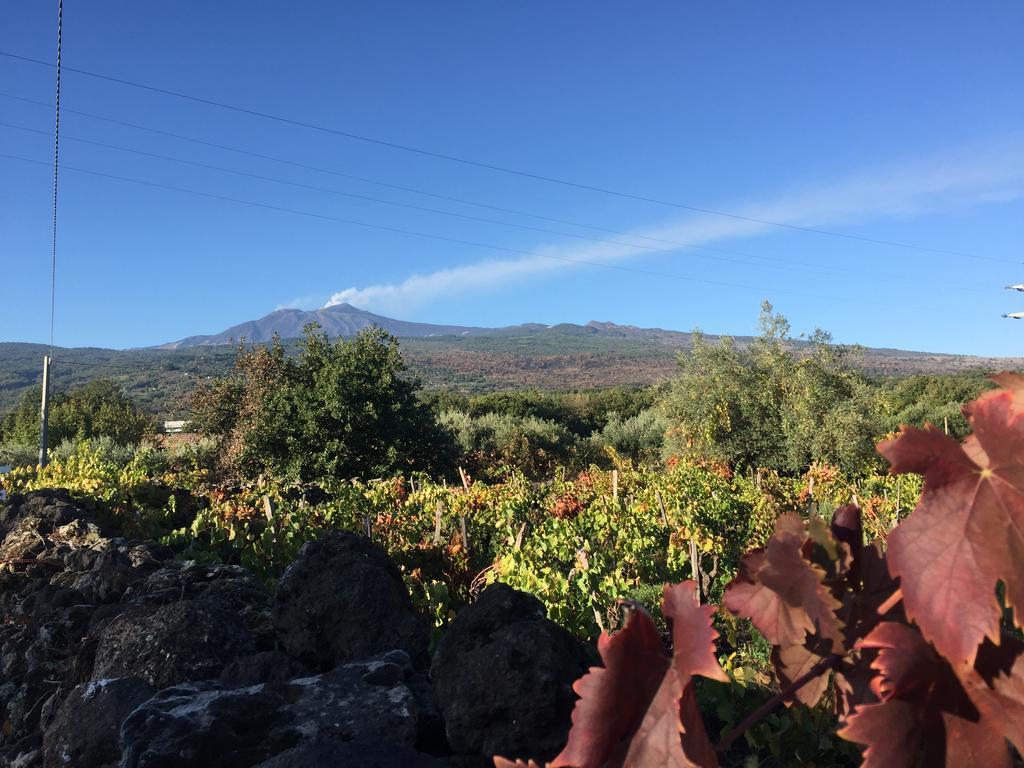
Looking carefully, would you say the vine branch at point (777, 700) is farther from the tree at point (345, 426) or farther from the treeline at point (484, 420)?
the tree at point (345, 426)

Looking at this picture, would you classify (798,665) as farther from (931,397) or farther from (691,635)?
(931,397)

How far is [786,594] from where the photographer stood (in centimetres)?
80

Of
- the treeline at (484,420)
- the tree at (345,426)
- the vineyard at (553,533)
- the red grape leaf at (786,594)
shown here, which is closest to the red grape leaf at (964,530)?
the red grape leaf at (786,594)

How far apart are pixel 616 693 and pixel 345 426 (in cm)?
1545

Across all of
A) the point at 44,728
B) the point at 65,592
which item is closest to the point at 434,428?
the point at 65,592

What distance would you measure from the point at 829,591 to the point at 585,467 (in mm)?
20706

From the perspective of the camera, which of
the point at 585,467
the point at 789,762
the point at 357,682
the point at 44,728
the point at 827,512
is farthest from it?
the point at 585,467

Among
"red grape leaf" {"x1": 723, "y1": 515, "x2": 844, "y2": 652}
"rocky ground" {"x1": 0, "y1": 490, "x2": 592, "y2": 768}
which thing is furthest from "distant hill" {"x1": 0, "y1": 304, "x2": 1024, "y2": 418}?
"red grape leaf" {"x1": 723, "y1": 515, "x2": 844, "y2": 652}

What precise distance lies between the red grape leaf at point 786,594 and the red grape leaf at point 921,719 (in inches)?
3.8

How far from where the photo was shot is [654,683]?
0.75 metres

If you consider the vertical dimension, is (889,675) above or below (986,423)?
below

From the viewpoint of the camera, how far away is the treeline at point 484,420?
15930 mm

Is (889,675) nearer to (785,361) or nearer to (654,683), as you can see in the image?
(654,683)

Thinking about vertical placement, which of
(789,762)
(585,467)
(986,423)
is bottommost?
(585,467)
